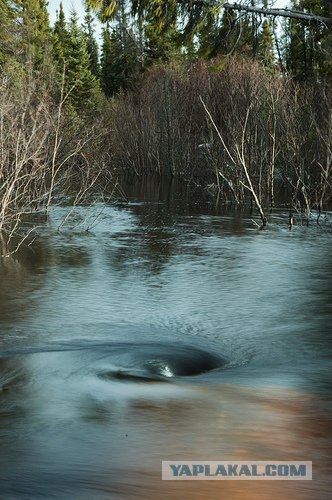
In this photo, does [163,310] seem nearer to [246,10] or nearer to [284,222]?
[246,10]

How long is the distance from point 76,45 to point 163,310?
2384 inches

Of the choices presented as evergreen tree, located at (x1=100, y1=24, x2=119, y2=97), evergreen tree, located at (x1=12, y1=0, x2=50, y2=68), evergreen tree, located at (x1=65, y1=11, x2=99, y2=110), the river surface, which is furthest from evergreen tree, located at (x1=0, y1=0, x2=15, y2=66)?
the river surface

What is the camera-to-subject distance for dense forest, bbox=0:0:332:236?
1684cm

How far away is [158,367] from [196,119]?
102ft

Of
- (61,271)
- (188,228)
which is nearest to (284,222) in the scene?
(188,228)

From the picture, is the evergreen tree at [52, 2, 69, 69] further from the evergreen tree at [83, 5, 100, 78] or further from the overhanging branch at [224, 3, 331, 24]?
the overhanging branch at [224, 3, 331, 24]

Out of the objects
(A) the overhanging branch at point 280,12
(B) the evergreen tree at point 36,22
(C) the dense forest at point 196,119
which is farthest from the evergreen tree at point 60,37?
(A) the overhanging branch at point 280,12

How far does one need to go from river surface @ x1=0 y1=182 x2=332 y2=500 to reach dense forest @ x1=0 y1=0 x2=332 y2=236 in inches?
126

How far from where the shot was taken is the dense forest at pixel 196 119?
55.3ft

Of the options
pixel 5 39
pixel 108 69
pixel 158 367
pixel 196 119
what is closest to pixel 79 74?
pixel 108 69

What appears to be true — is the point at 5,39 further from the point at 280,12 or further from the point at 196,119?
the point at 280,12

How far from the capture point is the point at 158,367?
8945 mm

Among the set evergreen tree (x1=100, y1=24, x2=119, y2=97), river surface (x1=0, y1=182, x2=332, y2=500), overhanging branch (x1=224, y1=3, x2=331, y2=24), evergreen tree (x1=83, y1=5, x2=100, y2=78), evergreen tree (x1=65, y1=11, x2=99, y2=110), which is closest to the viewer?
river surface (x1=0, y1=182, x2=332, y2=500)

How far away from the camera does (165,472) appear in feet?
20.8
